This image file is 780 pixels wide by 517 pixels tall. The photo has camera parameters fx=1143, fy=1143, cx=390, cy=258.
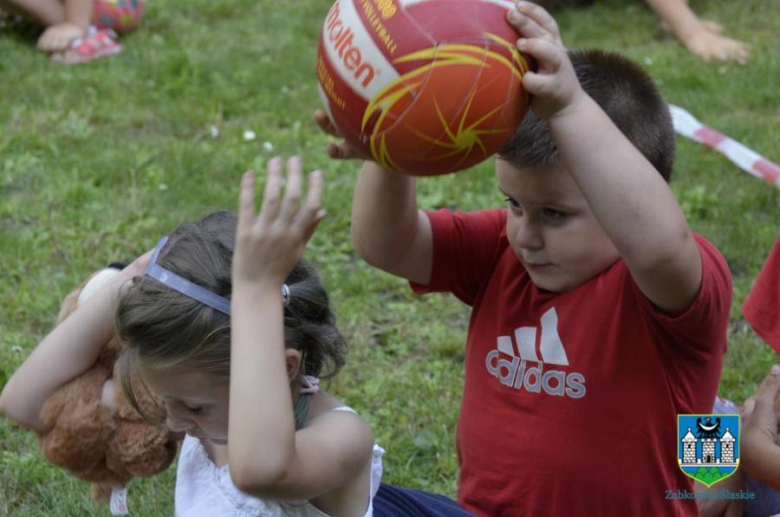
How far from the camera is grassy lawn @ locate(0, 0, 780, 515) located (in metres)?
4.00

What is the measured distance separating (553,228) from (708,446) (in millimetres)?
817

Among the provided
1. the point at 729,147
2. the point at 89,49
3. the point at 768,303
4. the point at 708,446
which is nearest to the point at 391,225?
the point at 708,446

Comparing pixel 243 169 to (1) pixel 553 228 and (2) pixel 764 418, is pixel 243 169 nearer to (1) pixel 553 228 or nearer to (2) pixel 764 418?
(2) pixel 764 418

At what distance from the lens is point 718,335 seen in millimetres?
2516

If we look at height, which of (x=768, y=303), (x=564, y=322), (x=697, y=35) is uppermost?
(x=564, y=322)

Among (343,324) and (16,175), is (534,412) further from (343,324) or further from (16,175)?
(16,175)

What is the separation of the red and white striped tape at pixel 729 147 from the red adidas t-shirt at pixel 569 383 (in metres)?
2.73

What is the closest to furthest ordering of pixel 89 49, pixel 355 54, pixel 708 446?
pixel 355 54, pixel 708 446, pixel 89 49

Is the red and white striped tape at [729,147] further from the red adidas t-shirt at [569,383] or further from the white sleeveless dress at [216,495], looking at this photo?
the white sleeveless dress at [216,495]

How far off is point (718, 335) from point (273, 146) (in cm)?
378

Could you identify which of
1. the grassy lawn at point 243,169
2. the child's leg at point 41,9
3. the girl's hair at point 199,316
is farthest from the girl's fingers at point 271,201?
the child's leg at point 41,9

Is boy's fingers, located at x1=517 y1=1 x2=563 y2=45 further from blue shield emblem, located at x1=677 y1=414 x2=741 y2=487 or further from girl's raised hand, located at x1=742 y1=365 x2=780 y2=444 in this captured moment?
girl's raised hand, located at x1=742 y1=365 x2=780 y2=444

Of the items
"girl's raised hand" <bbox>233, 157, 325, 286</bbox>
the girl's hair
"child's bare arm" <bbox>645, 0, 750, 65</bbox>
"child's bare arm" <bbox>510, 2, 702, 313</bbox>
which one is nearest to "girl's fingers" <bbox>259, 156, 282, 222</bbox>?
"girl's raised hand" <bbox>233, 157, 325, 286</bbox>

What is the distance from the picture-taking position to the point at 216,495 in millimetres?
2561
